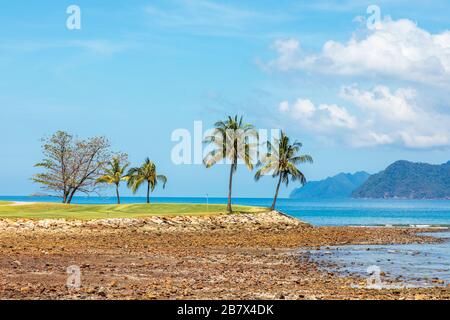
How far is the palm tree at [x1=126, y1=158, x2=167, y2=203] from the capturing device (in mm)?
83750

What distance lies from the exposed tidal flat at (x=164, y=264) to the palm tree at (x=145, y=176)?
26.1 metres

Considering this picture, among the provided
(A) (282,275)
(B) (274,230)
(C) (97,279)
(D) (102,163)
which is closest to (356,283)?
(A) (282,275)

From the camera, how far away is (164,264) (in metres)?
28.5

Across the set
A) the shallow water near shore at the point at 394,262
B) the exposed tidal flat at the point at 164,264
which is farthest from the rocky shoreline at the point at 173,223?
the shallow water near shore at the point at 394,262

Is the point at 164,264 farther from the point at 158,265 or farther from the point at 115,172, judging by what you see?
the point at 115,172

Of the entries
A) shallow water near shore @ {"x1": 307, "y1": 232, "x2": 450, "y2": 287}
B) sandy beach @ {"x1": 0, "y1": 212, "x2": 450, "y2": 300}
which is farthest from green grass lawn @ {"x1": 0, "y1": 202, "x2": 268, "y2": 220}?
shallow water near shore @ {"x1": 307, "y1": 232, "x2": 450, "y2": 287}

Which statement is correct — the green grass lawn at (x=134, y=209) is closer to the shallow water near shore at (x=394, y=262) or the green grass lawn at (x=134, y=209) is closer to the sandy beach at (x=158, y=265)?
the sandy beach at (x=158, y=265)

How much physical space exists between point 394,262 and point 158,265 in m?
11.9

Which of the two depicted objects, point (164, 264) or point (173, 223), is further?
point (173, 223)

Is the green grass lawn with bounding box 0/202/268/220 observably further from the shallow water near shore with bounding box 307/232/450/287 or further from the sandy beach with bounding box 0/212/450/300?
the shallow water near shore with bounding box 307/232/450/287

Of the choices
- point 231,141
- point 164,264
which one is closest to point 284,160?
point 231,141

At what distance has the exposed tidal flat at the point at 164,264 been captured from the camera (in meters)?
19.5
